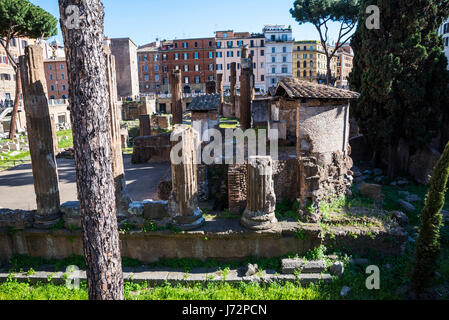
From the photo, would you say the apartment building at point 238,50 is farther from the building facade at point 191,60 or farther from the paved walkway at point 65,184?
A: the paved walkway at point 65,184

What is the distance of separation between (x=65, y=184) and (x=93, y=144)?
9022 mm

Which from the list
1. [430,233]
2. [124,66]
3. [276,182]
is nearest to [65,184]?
[276,182]

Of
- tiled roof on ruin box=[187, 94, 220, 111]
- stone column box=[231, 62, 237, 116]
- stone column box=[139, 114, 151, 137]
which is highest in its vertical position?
stone column box=[231, 62, 237, 116]

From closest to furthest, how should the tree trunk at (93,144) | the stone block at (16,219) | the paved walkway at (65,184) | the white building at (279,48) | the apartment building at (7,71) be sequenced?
the tree trunk at (93,144), the stone block at (16,219), the paved walkway at (65,184), the apartment building at (7,71), the white building at (279,48)

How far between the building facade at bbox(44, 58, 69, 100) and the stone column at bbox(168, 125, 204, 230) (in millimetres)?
42875

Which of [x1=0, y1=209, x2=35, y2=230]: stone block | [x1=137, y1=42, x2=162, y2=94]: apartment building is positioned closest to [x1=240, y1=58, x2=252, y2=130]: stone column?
[x1=0, y1=209, x2=35, y2=230]: stone block

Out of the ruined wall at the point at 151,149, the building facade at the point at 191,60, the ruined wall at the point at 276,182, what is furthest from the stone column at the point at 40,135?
the building facade at the point at 191,60

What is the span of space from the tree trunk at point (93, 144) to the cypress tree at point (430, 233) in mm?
5525

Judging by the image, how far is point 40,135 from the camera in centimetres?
727

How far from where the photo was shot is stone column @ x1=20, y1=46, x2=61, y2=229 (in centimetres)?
699

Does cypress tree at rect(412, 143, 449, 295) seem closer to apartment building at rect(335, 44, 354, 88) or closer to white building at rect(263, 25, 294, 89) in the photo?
white building at rect(263, 25, 294, 89)

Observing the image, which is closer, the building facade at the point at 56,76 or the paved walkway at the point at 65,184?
the paved walkway at the point at 65,184

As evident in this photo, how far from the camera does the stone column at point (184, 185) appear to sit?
7.18 metres

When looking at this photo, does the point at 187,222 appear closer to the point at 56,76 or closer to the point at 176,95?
the point at 176,95
